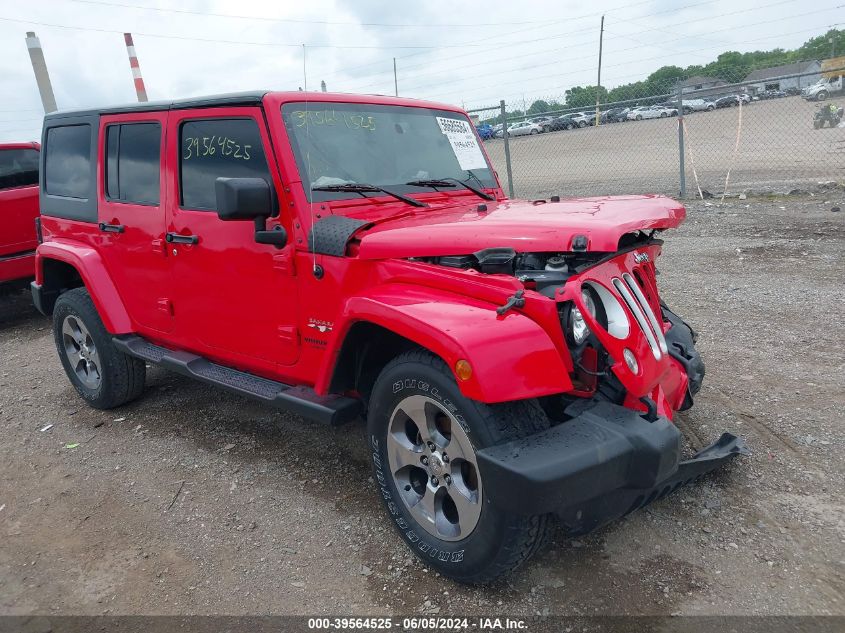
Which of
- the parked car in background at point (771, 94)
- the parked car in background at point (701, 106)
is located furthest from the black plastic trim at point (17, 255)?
the parked car in background at point (701, 106)

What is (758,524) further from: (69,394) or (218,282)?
(69,394)

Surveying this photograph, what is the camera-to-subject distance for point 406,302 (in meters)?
2.61

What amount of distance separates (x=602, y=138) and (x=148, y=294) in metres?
18.8

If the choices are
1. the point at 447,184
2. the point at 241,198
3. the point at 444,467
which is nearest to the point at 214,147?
the point at 241,198

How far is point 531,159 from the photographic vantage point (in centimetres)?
1922

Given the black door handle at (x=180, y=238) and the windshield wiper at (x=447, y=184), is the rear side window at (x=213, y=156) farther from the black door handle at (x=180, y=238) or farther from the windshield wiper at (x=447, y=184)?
the windshield wiper at (x=447, y=184)

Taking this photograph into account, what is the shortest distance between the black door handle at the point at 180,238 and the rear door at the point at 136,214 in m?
0.10

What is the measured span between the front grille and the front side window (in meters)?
3.69

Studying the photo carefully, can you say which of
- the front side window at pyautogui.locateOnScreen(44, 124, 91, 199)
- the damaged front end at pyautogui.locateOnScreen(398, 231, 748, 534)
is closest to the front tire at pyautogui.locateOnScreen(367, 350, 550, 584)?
the damaged front end at pyautogui.locateOnScreen(398, 231, 748, 534)

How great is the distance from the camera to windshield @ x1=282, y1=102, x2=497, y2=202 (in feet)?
10.7

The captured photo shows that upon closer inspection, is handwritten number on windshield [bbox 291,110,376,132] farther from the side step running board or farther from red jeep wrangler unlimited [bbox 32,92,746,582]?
the side step running board

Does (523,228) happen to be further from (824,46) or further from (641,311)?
(824,46)

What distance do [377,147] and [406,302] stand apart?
4.27ft

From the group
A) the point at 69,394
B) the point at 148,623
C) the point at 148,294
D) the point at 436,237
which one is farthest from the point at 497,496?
the point at 69,394
